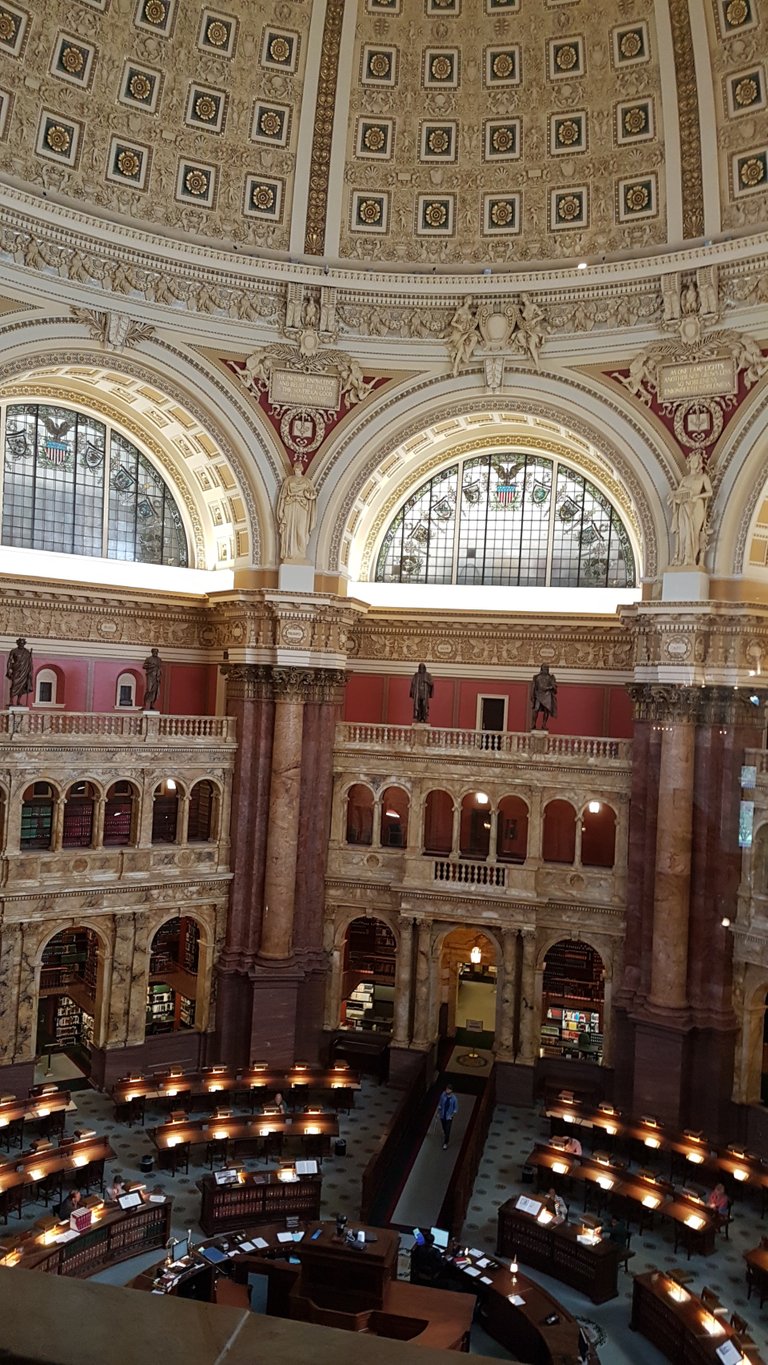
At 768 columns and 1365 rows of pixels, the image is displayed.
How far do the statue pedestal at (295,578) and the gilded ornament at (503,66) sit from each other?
14670 millimetres

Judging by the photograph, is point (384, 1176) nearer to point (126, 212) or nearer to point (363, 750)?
point (363, 750)

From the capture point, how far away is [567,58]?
2864cm

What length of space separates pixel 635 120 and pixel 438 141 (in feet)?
18.1

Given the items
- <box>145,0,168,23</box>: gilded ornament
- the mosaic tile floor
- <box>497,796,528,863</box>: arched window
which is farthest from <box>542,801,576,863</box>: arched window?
<box>145,0,168,23</box>: gilded ornament

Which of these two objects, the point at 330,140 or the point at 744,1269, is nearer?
the point at 744,1269

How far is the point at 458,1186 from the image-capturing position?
22.3 m

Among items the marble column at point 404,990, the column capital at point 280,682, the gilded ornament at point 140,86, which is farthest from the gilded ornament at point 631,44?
the marble column at point 404,990

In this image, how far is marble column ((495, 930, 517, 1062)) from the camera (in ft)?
98.2

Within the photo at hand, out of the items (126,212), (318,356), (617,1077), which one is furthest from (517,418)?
(617,1077)

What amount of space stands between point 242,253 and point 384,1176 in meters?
24.6

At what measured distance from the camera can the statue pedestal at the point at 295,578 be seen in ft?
100

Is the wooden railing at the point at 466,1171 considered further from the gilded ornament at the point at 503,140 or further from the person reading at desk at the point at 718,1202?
the gilded ornament at the point at 503,140

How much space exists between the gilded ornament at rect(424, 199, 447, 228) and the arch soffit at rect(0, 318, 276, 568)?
767 cm

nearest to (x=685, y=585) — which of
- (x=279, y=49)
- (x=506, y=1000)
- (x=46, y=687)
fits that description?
(x=506, y=1000)
